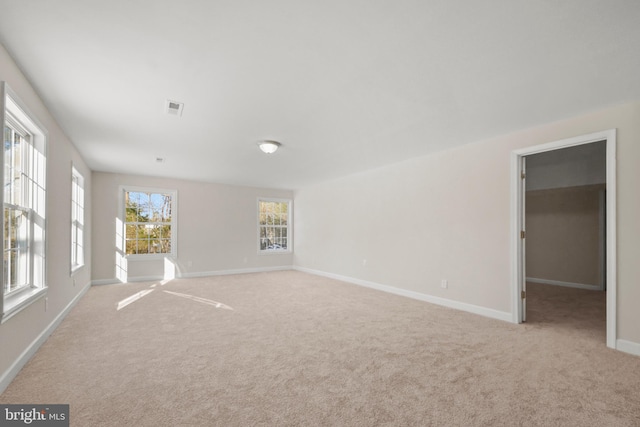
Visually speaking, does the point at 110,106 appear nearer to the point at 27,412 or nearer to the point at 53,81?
the point at 53,81

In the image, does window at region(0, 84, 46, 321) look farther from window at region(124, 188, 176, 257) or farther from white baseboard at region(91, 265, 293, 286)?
window at region(124, 188, 176, 257)

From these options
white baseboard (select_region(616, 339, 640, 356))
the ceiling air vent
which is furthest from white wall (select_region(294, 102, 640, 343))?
the ceiling air vent

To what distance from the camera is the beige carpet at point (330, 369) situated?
1889mm

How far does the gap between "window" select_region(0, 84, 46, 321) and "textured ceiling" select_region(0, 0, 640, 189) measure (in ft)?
1.25

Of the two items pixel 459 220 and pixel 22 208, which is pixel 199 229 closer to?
pixel 22 208

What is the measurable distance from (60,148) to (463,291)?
5.61 m

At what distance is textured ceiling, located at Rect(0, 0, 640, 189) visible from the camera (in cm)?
176

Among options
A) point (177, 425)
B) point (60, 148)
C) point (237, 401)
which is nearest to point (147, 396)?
point (177, 425)

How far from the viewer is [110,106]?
3.07 metres


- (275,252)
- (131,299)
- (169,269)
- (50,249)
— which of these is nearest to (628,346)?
(50,249)

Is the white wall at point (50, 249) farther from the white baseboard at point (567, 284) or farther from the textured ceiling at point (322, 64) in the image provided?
the white baseboard at point (567, 284)

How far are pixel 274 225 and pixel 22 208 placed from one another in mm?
6153

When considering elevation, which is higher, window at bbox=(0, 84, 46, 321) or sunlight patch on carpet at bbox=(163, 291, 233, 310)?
window at bbox=(0, 84, 46, 321)

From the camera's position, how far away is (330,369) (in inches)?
97.3
